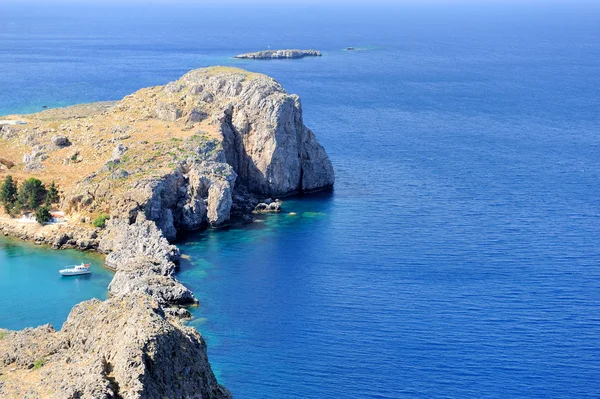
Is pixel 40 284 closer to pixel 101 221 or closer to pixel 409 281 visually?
pixel 101 221

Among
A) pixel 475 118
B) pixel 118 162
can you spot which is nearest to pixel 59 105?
pixel 118 162

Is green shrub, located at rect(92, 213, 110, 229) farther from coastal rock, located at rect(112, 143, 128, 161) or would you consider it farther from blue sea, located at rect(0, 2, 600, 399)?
coastal rock, located at rect(112, 143, 128, 161)

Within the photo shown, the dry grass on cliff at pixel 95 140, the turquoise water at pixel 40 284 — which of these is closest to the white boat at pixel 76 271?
the turquoise water at pixel 40 284

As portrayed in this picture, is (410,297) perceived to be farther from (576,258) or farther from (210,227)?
(210,227)

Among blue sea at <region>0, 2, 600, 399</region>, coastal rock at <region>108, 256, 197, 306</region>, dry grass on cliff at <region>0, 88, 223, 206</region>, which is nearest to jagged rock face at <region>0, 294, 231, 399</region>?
blue sea at <region>0, 2, 600, 399</region>

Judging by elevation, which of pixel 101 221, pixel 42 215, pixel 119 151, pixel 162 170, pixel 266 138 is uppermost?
pixel 266 138

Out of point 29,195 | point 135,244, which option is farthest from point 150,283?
point 29,195
